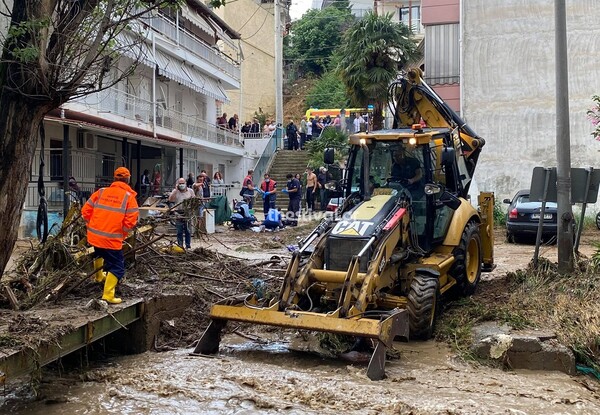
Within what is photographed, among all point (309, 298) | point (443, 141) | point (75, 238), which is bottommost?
point (309, 298)

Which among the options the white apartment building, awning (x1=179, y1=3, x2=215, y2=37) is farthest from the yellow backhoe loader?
awning (x1=179, y1=3, x2=215, y2=37)

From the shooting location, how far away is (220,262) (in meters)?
11.3

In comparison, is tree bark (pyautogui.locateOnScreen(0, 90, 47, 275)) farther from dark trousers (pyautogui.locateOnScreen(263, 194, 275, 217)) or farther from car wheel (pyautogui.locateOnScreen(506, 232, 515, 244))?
dark trousers (pyautogui.locateOnScreen(263, 194, 275, 217))

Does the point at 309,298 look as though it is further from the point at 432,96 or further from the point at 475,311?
the point at 432,96

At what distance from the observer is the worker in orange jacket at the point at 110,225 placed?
768 centimetres

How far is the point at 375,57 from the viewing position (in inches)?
1040

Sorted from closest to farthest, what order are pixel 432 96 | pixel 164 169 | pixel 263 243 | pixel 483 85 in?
pixel 432 96 → pixel 263 243 → pixel 483 85 → pixel 164 169

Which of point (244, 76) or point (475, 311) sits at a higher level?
point (244, 76)

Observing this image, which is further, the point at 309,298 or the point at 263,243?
the point at 263,243

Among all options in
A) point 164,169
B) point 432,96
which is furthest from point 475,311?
point 164,169

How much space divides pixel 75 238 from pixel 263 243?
8.70 m

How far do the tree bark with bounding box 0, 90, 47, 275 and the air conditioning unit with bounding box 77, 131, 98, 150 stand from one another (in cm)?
1648

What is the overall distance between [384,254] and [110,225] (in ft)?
10.4

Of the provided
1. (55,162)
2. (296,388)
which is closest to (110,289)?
(296,388)
